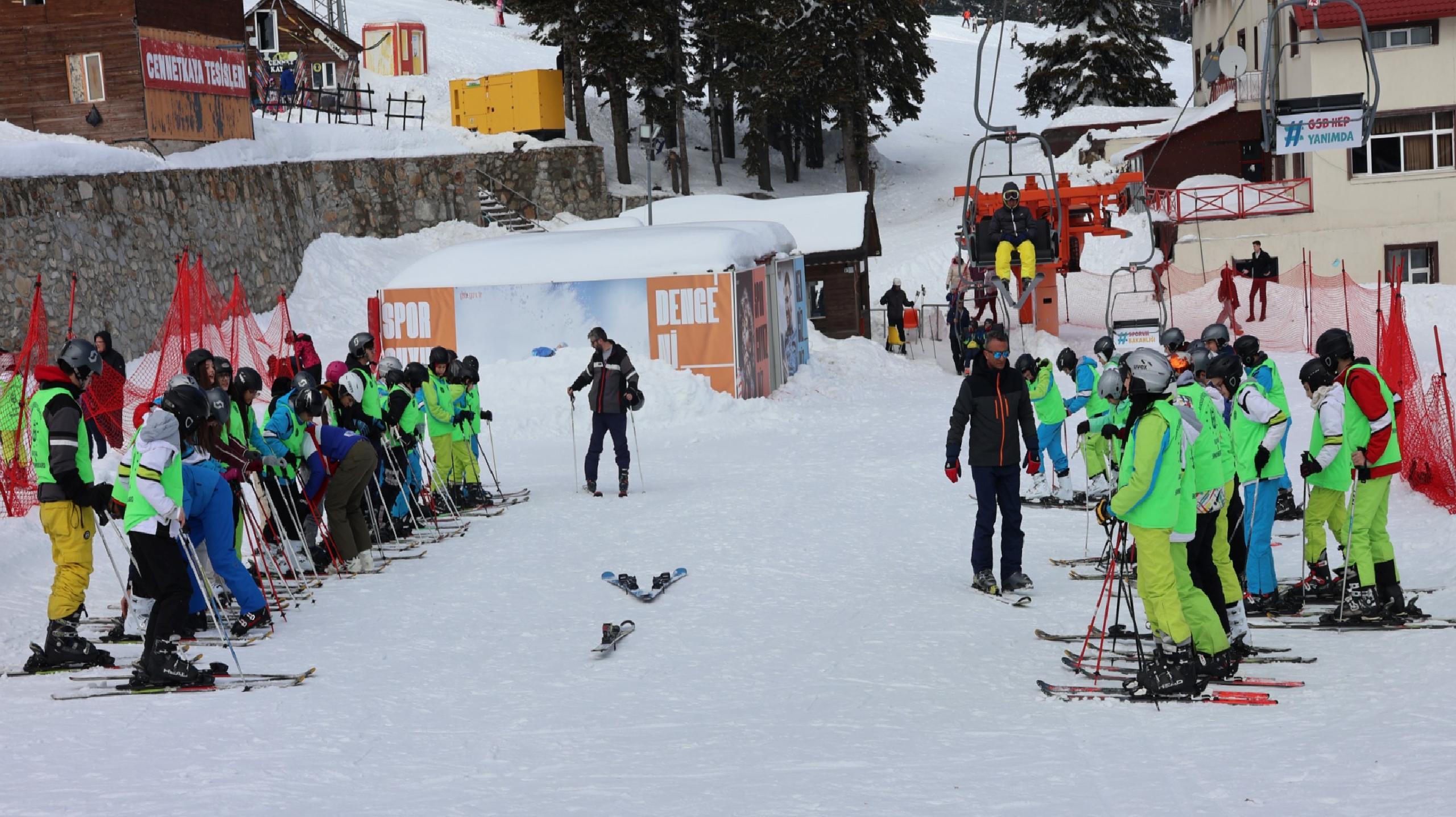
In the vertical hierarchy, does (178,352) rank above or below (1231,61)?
below

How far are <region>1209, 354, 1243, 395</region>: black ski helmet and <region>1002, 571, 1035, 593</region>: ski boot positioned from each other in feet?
6.35

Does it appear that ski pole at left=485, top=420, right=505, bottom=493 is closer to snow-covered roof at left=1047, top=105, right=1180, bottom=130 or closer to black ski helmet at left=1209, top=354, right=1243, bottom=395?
black ski helmet at left=1209, top=354, right=1243, bottom=395

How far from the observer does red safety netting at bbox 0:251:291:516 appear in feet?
40.7

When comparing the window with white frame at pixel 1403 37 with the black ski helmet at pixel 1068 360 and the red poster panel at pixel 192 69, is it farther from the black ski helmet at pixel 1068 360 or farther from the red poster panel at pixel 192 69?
the red poster panel at pixel 192 69

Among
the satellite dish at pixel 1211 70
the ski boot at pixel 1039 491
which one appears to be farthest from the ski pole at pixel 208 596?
the satellite dish at pixel 1211 70

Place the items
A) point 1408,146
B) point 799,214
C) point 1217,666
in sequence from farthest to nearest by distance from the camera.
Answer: point 1408,146 < point 799,214 < point 1217,666

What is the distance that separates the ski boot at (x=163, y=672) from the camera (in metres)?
7.55

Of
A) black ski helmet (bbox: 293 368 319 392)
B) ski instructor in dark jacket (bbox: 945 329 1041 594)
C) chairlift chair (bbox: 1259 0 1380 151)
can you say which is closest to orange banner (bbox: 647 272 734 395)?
chairlift chair (bbox: 1259 0 1380 151)

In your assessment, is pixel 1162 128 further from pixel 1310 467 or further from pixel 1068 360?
pixel 1310 467

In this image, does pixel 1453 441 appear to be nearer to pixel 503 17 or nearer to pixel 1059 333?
pixel 1059 333

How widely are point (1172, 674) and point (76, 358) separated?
6.31 m

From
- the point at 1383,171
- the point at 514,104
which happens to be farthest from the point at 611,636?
the point at 514,104

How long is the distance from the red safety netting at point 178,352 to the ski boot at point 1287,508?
32.0 ft

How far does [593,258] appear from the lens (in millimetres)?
22203
